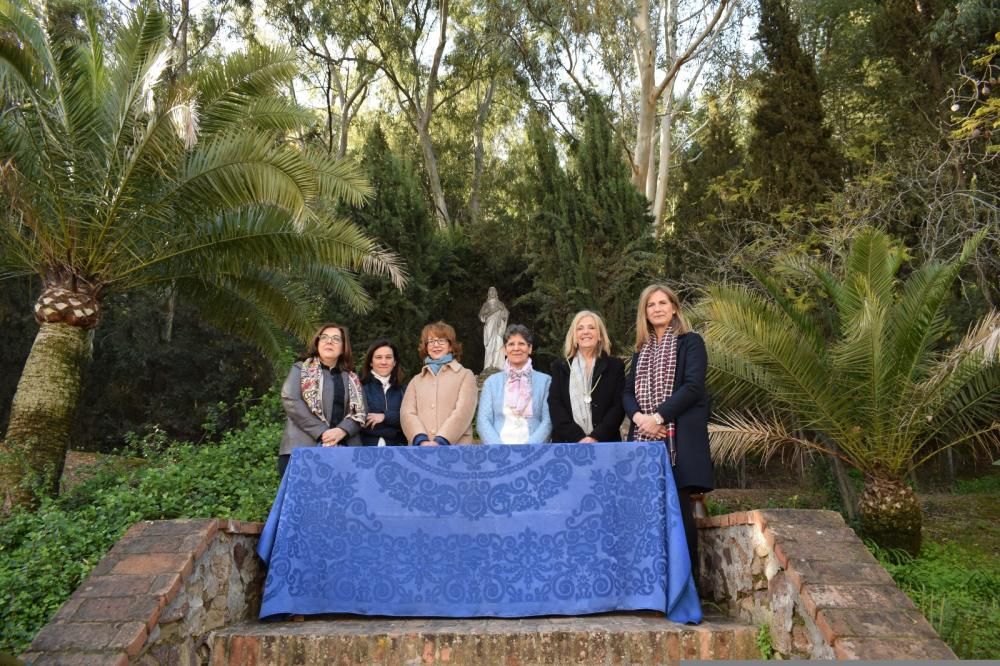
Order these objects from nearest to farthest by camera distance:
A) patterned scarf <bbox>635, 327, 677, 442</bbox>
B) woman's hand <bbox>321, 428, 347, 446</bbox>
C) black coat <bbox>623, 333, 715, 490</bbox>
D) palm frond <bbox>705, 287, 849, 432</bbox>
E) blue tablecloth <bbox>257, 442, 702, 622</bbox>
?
blue tablecloth <bbox>257, 442, 702, 622</bbox>
black coat <bbox>623, 333, 715, 490</bbox>
patterned scarf <bbox>635, 327, 677, 442</bbox>
woman's hand <bbox>321, 428, 347, 446</bbox>
palm frond <bbox>705, 287, 849, 432</bbox>

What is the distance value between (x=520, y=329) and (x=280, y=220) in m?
4.89

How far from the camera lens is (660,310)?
4.82 meters

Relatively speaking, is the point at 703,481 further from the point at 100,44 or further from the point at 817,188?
the point at 817,188

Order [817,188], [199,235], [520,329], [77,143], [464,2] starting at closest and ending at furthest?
[520,329] → [77,143] → [199,235] → [817,188] → [464,2]

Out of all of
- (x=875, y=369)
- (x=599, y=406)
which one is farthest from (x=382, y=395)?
(x=875, y=369)

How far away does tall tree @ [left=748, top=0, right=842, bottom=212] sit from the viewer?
14766 mm

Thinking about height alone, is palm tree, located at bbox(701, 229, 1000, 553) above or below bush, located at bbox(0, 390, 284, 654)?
above

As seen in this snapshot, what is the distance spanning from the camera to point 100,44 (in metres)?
8.56

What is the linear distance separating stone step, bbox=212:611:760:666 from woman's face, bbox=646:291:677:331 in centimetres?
179

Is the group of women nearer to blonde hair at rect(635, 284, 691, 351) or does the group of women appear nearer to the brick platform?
blonde hair at rect(635, 284, 691, 351)

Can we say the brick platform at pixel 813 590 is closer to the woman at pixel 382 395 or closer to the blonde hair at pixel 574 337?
the blonde hair at pixel 574 337

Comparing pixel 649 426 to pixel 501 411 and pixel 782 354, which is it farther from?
pixel 782 354

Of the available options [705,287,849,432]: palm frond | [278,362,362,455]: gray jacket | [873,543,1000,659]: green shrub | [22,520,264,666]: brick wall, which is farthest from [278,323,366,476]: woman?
[873,543,1000,659]: green shrub

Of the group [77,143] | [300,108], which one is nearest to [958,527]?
[300,108]
